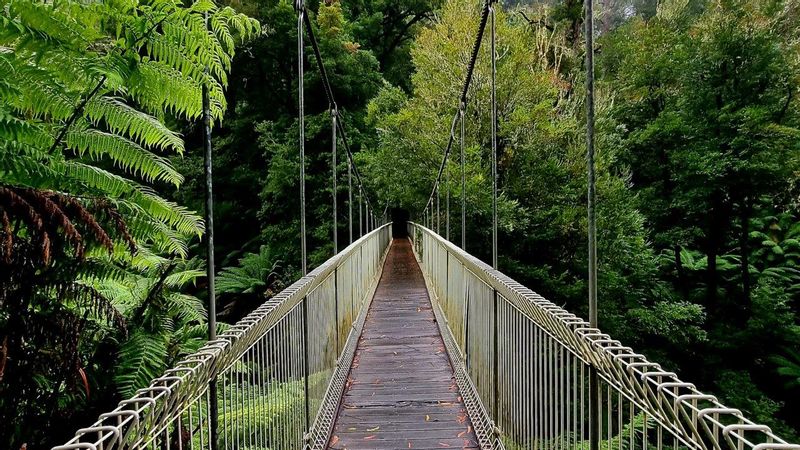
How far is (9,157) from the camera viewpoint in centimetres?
204

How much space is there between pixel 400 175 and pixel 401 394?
37.2ft

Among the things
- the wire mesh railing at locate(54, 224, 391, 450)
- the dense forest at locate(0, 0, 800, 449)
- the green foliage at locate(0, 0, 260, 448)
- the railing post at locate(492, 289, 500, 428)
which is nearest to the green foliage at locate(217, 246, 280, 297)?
the dense forest at locate(0, 0, 800, 449)

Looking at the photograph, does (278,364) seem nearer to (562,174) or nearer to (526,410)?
(526,410)

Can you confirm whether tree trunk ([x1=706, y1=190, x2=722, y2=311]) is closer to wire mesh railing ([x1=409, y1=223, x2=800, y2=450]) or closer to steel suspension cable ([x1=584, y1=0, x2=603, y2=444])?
wire mesh railing ([x1=409, y1=223, x2=800, y2=450])

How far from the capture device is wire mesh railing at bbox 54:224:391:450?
0.91m

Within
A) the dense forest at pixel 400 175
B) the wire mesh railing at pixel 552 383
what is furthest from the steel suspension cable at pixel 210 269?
the wire mesh railing at pixel 552 383

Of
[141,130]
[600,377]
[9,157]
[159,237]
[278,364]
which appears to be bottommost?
[278,364]

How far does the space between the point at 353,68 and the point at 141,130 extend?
17.0 meters

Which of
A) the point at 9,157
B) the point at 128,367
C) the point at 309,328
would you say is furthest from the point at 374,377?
the point at 9,157

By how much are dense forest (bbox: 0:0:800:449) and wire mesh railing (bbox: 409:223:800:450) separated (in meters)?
1.56

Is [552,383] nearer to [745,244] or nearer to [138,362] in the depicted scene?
[138,362]

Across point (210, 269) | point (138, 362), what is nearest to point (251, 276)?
point (138, 362)

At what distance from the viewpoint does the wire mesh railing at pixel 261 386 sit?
908 mm

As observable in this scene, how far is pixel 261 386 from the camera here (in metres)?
1.81
